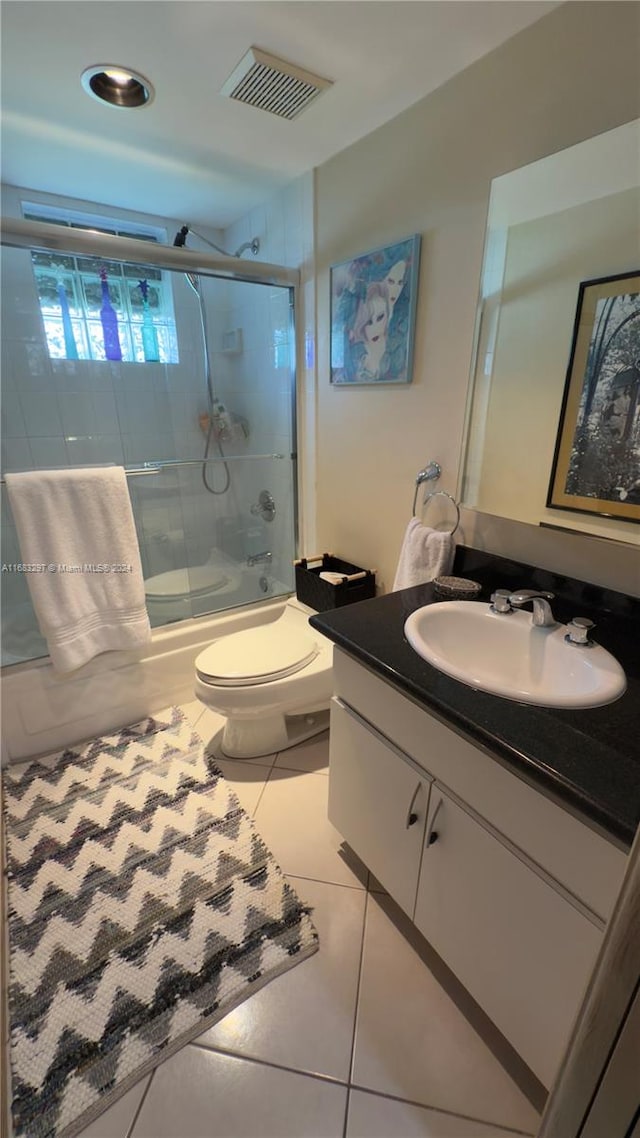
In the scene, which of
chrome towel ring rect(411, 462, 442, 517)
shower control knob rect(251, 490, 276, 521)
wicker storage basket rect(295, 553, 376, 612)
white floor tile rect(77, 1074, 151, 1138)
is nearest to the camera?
white floor tile rect(77, 1074, 151, 1138)

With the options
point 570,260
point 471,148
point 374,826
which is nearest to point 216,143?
point 471,148

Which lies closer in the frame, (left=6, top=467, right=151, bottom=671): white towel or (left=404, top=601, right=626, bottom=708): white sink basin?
(left=404, top=601, right=626, bottom=708): white sink basin

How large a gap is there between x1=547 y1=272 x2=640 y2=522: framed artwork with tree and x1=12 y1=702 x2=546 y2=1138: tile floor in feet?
4.04

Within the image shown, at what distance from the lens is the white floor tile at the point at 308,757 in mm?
1735

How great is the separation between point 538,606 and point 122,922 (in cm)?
136

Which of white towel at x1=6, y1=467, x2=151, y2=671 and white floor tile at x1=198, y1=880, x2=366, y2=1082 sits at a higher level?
white towel at x1=6, y1=467, x2=151, y2=671

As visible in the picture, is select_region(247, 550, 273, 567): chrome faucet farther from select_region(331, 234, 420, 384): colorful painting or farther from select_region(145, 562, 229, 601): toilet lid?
select_region(331, 234, 420, 384): colorful painting

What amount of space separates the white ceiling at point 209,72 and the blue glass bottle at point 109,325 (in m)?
0.43

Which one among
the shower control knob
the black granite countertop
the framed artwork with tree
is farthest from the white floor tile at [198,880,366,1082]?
the shower control knob

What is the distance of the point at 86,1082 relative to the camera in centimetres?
93

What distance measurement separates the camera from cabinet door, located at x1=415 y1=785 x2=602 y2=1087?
2.40 ft

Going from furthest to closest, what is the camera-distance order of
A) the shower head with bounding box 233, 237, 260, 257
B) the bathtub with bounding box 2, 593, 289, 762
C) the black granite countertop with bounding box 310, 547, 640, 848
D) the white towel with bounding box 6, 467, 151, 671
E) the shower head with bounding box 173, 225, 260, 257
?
the shower head with bounding box 233, 237, 260, 257
the shower head with bounding box 173, 225, 260, 257
the bathtub with bounding box 2, 593, 289, 762
the white towel with bounding box 6, 467, 151, 671
the black granite countertop with bounding box 310, 547, 640, 848

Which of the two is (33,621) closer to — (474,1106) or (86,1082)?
(86,1082)

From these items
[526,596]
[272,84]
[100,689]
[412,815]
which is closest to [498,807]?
[412,815]
